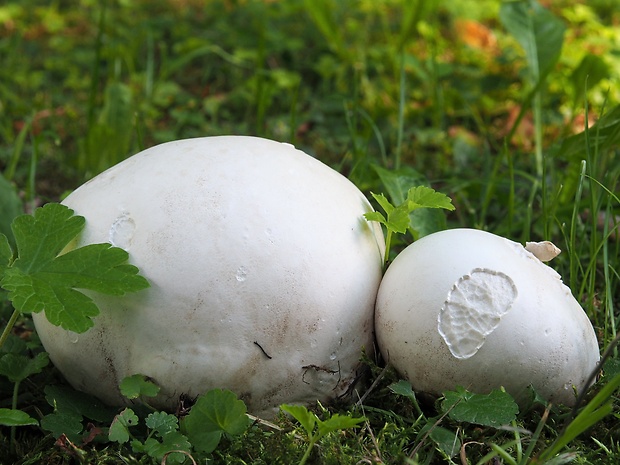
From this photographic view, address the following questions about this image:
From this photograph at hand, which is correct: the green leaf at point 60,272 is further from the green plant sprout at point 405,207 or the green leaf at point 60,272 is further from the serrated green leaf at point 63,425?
the green plant sprout at point 405,207

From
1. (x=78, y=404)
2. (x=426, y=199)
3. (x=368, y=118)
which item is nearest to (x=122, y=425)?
(x=78, y=404)

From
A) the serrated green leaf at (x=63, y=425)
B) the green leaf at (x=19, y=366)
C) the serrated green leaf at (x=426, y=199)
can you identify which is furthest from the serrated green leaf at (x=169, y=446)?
the serrated green leaf at (x=426, y=199)

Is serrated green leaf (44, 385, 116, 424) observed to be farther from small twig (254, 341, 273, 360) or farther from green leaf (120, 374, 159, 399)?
small twig (254, 341, 273, 360)

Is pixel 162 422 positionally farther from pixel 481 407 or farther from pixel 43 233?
pixel 481 407

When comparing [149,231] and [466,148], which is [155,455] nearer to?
[149,231]

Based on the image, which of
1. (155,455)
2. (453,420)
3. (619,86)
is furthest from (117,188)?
(619,86)
